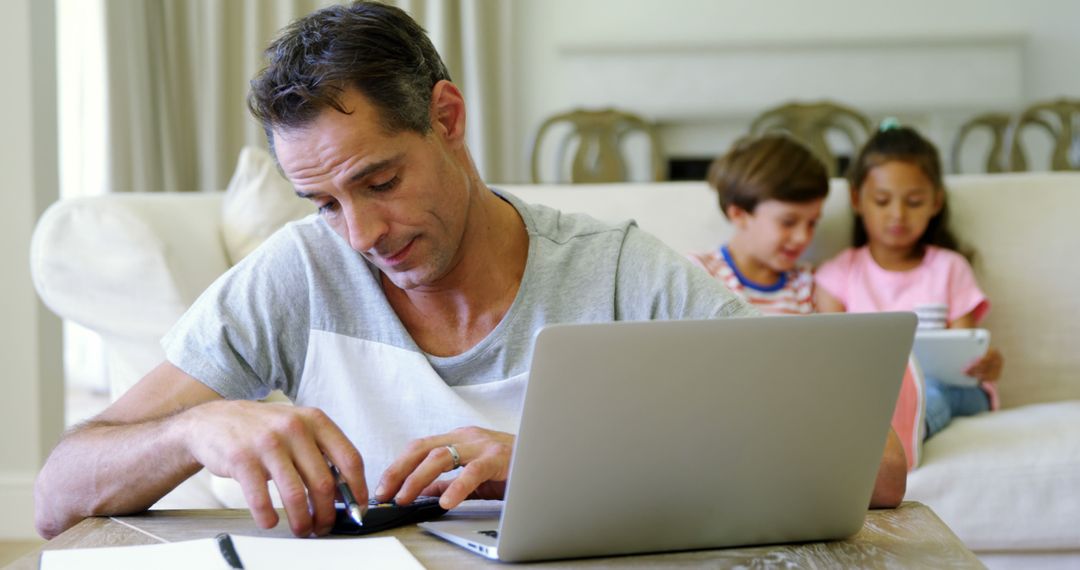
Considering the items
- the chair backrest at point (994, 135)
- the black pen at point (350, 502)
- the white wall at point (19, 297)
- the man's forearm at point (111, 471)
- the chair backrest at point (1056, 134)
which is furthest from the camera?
the chair backrest at point (994, 135)

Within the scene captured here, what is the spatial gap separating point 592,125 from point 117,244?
2.08 meters

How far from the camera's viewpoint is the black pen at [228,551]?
0.79 meters

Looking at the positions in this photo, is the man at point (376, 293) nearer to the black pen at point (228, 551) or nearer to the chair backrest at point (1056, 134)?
the black pen at point (228, 551)

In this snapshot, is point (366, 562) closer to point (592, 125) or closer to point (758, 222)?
point (758, 222)

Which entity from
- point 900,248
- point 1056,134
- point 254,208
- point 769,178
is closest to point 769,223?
point 769,178

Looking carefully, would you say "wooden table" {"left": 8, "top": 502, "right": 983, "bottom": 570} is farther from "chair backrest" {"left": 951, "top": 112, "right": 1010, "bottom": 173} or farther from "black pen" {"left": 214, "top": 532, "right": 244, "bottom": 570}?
"chair backrest" {"left": 951, "top": 112, "right": 1010, "bottom": 173}

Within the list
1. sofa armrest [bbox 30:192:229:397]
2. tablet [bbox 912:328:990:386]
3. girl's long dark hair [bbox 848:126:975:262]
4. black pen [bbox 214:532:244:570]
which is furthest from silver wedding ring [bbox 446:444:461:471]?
girl's long dark hair [bbox 848:126:975:262]

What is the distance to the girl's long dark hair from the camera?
231cm

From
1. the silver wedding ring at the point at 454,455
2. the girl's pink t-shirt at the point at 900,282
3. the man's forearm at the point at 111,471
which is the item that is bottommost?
the girl's pink t-shirt at the point at 900,282

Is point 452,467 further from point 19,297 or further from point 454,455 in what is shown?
point 19,297

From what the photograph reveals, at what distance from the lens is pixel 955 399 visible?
2.13m

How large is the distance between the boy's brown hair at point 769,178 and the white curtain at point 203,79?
2134 mm

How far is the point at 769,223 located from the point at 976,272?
1.32ft

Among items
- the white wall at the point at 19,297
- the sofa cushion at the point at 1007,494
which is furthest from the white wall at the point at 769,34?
the sofa cushion at the point at 1007,494
